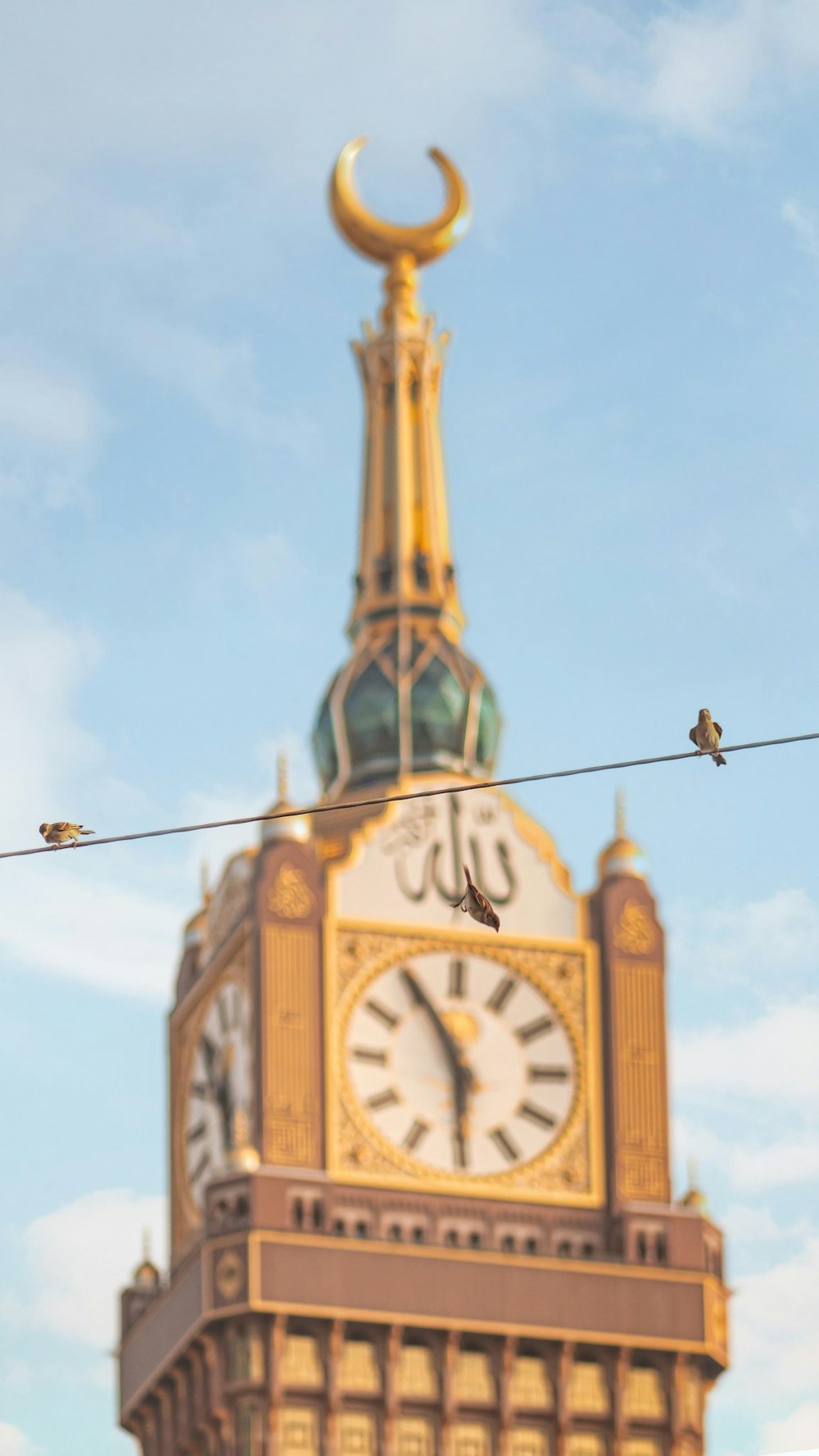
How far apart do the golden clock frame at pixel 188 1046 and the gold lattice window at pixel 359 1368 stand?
4.16m

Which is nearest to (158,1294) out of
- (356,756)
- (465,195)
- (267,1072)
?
(267,1072)

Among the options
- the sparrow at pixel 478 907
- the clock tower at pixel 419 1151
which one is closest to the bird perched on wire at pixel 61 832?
the sparrow at pixel 478 907

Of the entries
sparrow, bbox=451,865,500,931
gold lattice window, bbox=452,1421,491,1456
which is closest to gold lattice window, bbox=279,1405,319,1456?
gold lattice window, bbox=452,1421,491,1456

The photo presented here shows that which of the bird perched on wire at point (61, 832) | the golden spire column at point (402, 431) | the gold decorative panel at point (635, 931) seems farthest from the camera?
the golden spire column at point (402, 431)

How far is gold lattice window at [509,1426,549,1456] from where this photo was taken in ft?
258

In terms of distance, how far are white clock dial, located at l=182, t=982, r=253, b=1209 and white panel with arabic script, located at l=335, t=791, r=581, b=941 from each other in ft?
8.83

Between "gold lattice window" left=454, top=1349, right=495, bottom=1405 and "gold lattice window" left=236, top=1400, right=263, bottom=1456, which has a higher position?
"gold lattice window" left=454, top=1349, right=495, bottom=1405

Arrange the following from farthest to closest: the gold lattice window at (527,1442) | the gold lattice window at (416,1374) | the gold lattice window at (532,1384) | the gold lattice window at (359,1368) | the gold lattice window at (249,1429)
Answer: the gold lattice window at (532,1384) → the gold lattice window at (527,1442) → the gold lattice window at (416,1374) → the gold lattice window at (359,1368) → the gold lattice window at (249,1429)

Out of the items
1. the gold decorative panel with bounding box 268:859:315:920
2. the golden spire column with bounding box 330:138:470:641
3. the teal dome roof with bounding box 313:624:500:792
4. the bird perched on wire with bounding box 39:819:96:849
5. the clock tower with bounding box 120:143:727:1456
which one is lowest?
the bird perched on wire with bounding box 39:819:96:849

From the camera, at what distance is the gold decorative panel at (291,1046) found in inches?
3123

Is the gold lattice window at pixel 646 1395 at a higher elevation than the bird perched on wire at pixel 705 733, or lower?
higher

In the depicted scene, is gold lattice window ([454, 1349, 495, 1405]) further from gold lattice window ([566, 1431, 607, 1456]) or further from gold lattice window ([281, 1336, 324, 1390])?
gold lattice window ([281, 1336, 324, 1390])

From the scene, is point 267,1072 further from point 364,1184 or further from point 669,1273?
point 669,1273

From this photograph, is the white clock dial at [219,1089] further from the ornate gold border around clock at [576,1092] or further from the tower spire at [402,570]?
the tower spire at [402,570]
